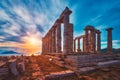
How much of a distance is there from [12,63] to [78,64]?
20.3 feet

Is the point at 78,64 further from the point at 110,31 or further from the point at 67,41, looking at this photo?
the point at 110,31

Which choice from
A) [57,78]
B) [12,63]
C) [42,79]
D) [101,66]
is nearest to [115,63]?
[101,66]

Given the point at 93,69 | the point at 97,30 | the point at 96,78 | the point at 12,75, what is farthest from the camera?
the point at 97,30

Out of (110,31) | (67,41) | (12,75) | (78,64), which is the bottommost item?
(12,75)

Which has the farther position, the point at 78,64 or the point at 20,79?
the point at 78,64

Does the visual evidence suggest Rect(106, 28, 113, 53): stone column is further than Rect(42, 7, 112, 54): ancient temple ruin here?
Yes

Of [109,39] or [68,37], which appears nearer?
[68,37]

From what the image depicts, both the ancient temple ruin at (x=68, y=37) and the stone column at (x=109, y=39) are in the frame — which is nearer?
the ancient temple ruin at (x=68, y=37)

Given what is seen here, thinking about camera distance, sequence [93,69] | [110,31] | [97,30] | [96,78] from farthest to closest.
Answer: [97,30] → [110,31] → [93,69] → [96,78]

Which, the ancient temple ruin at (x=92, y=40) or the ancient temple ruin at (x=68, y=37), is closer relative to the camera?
the ancient temple ruin at (x=68, y=37)

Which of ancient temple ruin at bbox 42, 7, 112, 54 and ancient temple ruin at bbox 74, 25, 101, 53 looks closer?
ancient temple ruin at bbox 42, 7, 112, 54

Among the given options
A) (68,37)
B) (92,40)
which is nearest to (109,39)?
(92,40)

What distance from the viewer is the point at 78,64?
9812 mm

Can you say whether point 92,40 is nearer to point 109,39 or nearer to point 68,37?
point 109,39
